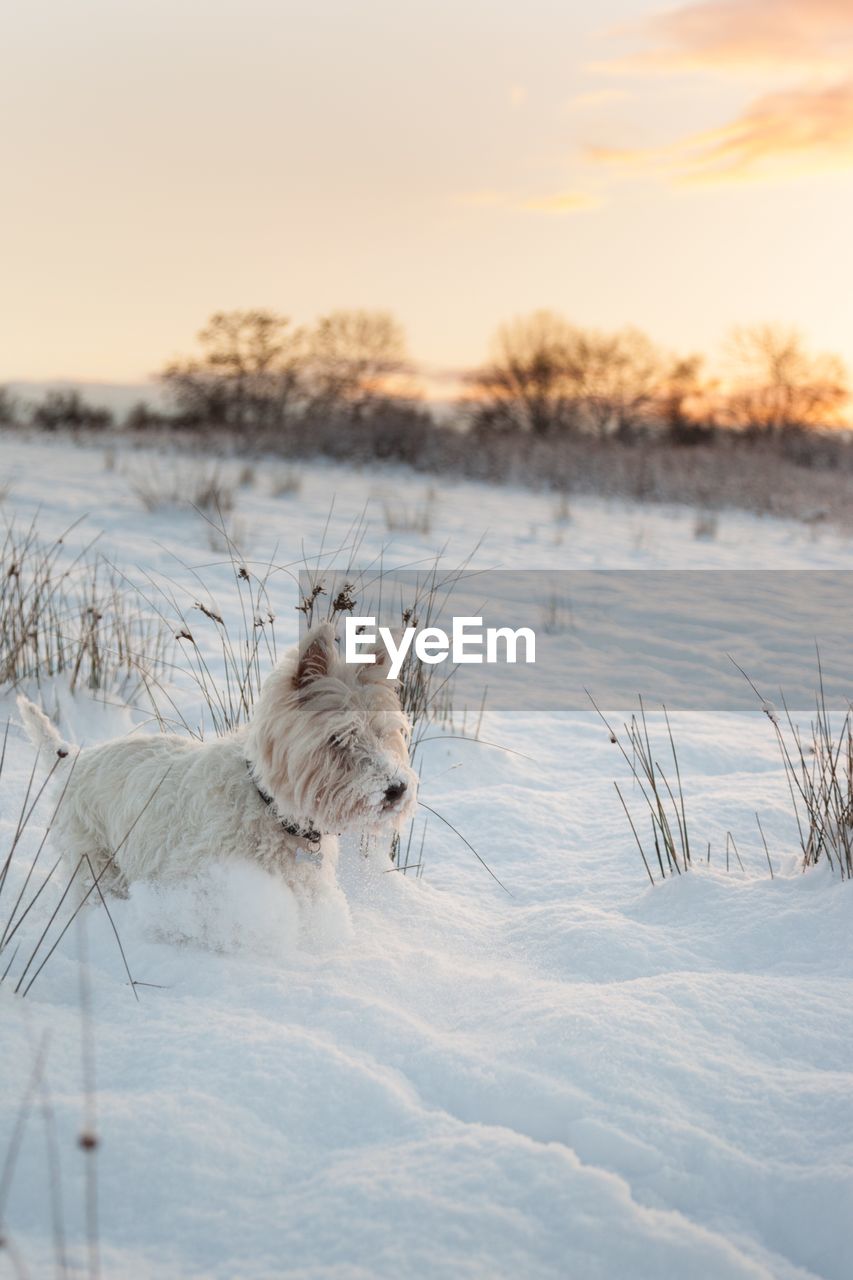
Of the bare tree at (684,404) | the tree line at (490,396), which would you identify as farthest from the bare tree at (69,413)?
the bare tree at (684,404)

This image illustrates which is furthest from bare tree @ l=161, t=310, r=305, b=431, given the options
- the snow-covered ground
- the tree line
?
the snow-covered ground

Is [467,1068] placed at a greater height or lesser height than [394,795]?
lesser

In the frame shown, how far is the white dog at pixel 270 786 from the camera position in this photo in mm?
3334

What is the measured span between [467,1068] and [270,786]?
1.15m

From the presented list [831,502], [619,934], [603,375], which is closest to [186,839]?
[619,934]

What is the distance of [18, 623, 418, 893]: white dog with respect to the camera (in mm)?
3334

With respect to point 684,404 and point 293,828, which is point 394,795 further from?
point 684,404

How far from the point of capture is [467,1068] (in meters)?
2.83

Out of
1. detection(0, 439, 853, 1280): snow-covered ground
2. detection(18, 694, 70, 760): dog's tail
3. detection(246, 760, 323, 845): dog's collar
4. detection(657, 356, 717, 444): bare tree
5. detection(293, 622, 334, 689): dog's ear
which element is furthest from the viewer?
detection(657, 356, 717, 444): bare tree

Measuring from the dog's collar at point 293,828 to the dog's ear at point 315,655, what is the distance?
0.43 metres

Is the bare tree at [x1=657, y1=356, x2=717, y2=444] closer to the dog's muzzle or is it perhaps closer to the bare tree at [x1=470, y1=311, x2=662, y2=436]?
the bare tree at [x1=470, y1=311, x2=662, y2=436]

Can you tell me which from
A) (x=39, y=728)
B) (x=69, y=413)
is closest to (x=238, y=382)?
(x=69, y=413)

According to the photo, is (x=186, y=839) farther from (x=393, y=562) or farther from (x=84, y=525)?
(x=84, y=525)

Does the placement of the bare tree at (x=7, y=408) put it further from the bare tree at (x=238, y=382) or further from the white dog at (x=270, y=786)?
the white dog at (x=270, y=786)
